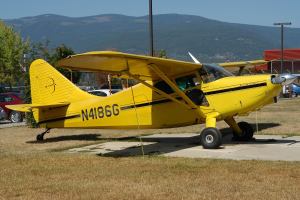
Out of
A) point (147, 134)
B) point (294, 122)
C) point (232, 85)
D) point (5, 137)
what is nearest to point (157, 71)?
point (232, 85)

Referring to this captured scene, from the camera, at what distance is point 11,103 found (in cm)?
2939

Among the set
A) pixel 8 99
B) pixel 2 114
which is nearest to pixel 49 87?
pixel 2 114

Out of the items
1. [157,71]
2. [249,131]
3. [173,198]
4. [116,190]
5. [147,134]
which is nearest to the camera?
[173,198]

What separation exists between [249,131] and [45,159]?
5858 millimetres

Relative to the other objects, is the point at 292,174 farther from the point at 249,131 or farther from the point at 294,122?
the point at 294,122

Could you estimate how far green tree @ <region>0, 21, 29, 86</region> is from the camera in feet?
175

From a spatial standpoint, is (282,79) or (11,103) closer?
(282,79)

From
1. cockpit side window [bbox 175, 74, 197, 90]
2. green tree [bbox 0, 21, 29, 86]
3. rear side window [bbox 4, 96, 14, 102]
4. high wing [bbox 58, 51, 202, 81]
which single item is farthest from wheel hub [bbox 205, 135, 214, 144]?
green tree [bbox 0, 21, 29, 86]

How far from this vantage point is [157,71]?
13.0 metres

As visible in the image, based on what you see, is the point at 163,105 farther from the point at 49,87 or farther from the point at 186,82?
the point at 49,87

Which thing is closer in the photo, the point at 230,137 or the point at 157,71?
the point at 157,71

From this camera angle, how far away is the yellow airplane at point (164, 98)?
1266cm

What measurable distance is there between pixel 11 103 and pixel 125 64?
18301 mm

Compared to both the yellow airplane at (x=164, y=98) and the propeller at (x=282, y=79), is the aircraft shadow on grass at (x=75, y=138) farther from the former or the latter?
the propeller at (x=282, y=79)
